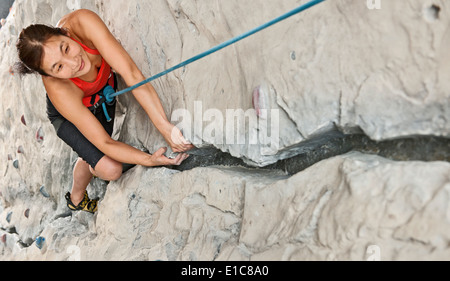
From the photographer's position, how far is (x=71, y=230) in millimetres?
1752

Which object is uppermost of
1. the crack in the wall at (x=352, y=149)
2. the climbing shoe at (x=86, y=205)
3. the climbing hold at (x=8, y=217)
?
the crack in the wall at (x=352, y=149)

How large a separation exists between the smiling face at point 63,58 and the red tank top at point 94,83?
3.3 inches

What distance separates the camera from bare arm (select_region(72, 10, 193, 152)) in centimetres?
124

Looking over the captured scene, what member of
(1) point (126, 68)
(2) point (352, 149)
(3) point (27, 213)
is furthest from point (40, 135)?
(2) point (352, 149)

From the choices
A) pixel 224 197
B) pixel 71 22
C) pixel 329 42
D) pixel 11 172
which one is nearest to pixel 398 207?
pixel 329 42

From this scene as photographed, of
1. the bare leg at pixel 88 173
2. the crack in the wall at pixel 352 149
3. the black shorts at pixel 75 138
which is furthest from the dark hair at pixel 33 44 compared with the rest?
the crack in the wall at pixel 352 149

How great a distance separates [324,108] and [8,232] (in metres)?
2.26

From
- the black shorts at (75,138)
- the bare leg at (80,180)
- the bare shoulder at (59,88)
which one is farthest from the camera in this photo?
the bare leg at (80,180)

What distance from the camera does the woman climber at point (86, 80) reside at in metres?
1.10

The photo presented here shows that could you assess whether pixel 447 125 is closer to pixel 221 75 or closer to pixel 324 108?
pixel 324 108

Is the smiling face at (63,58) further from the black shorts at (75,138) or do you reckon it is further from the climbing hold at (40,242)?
the climbing hold at (40,242)

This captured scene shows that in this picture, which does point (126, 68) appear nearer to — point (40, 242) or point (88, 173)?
point (88, 173)

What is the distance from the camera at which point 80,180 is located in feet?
5.57

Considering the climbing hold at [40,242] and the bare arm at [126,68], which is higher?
the bare arm at [126,68]
